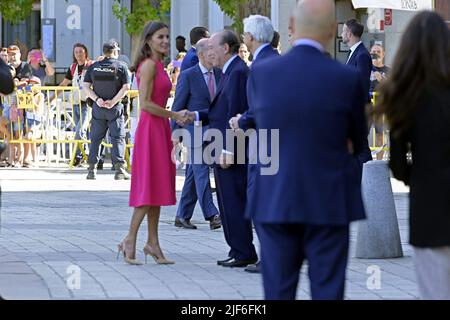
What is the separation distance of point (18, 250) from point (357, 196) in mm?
5840

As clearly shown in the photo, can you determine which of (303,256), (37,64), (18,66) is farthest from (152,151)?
(37,64)

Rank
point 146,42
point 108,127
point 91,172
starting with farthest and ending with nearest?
point 91,172, point 108,127, point 146,42

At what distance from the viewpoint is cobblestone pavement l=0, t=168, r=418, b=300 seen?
31.1 feet

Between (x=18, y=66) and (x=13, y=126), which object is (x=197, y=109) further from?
(x=18, y=66)

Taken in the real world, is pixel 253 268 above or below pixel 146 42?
below

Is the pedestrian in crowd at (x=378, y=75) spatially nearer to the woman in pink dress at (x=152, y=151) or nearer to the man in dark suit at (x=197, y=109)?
the man in dark suit at (x=197, y=109)

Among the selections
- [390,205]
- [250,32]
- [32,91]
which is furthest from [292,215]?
[32,91]

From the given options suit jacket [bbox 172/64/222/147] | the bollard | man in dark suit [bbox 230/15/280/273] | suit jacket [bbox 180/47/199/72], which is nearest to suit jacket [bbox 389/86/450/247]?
man in dark suit [bbox 230/15/280/273]

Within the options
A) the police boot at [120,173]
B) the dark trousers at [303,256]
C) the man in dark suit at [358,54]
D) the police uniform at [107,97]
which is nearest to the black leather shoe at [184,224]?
the man in dark suit at [358,54]

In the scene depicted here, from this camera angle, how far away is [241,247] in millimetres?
10984

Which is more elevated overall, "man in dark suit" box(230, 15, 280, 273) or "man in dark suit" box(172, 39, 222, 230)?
"man in dark suit" box(230, 15, 280, 273)

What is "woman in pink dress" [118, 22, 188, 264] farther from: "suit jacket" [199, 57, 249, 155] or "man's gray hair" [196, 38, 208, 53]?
"man's gray hair" [196, 38, 208, 53]

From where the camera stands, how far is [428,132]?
6.28m

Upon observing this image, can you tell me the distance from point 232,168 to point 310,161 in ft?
15.3
